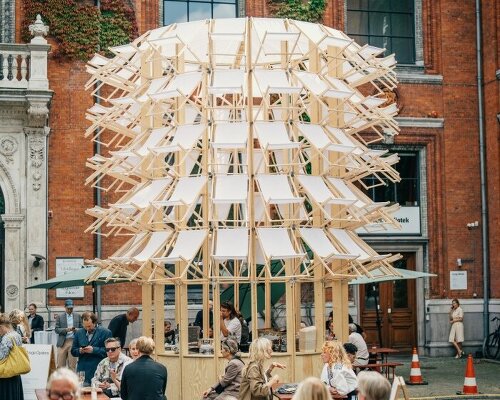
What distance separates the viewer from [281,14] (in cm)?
2608

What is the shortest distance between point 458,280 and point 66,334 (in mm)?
10716

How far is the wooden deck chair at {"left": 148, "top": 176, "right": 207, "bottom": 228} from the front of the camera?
14258mm

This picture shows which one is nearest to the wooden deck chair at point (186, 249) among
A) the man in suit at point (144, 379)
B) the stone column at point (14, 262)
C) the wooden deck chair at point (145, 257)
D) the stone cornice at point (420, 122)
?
the wooden deck chair at point (145, 257)

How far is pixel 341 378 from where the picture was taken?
1215 cm

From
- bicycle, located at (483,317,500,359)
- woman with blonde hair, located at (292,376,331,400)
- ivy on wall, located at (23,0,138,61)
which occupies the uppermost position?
ivy on wall, located at (23,0,138,61)

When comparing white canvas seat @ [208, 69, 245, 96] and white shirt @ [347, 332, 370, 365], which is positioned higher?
white canvas seat @ [208, 69, 245, 96]

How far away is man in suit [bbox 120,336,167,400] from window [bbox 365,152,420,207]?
16.3 meters

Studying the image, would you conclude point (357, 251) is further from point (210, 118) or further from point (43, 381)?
point (43, 381)

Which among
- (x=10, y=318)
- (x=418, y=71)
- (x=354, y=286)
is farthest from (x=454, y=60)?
(x=10, y=318)

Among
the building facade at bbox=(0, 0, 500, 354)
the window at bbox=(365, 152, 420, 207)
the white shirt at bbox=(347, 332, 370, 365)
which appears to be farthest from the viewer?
the window at bbox=(365, 152, 420, 207)

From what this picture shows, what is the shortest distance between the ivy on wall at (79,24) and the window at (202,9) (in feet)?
5.44

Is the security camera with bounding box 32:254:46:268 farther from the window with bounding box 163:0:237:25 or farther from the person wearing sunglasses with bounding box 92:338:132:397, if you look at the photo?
the person wearing sunglasses with bounding box 92:338:132:397

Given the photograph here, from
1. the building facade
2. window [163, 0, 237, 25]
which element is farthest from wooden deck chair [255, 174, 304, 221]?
window [163, 0, 237, 25]

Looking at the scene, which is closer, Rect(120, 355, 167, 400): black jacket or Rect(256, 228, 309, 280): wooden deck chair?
Rect(120, 355, 167, 400): black jacket
